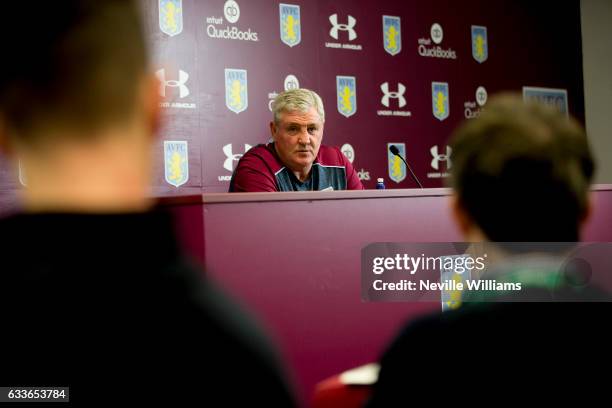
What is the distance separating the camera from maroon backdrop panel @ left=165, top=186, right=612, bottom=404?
236 centimetres

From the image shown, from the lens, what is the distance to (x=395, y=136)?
5414mm

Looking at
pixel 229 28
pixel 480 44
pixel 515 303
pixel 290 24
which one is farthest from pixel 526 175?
pixel 480 44

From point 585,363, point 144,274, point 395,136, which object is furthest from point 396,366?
point 395,136

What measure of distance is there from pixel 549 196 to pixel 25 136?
1.97 ft

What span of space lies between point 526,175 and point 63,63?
0.56 meters

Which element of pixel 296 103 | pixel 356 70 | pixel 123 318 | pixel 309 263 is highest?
pixel 356 70

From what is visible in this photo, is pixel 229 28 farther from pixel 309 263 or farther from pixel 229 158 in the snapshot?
pixel 309 263

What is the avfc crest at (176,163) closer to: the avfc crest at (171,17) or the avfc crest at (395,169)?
the avfc crest at (171,17)

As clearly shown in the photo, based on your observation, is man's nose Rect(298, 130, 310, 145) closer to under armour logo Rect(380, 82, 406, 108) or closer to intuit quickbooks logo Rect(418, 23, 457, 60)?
under armour logo Rect(380, 82, 406, 108)

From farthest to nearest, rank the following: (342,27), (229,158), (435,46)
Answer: (435,46), (342,27), (229,158)

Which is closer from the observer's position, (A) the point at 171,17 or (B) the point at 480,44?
(A) the point at 171,17

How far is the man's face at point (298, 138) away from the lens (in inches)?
145

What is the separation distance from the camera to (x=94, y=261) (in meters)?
0.54

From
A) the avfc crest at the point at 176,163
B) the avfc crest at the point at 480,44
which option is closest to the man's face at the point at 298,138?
the avfc crest at the point at 176,163
